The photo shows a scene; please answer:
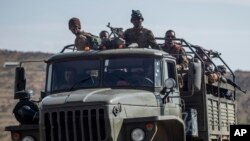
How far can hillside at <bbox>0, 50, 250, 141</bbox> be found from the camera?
139ft

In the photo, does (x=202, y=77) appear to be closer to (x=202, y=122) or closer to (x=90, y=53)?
(x=202, y=122)

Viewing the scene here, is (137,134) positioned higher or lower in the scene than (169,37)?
lower

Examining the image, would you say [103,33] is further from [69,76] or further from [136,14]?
[69,76]

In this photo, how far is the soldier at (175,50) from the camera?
42.4ft

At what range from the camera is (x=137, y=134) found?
10.4m

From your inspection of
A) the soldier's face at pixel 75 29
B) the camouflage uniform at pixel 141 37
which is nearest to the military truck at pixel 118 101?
the camouflage uniform at pixel 141 37

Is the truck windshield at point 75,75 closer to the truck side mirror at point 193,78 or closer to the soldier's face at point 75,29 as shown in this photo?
the soldier's face at point 75,29

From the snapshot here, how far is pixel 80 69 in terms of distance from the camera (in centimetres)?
1177

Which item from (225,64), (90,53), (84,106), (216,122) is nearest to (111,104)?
Answer: (84,106)

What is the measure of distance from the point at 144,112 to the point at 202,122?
2120 mm

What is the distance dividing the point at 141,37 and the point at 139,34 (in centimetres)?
8

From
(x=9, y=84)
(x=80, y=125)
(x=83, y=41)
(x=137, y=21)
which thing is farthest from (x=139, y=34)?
(x=9, y=84)

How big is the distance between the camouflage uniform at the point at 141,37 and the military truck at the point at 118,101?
63 centimetres

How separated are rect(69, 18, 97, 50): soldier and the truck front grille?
2.89m
